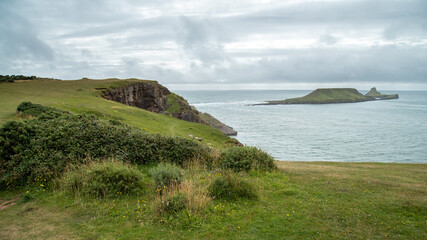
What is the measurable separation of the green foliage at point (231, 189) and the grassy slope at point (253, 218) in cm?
49

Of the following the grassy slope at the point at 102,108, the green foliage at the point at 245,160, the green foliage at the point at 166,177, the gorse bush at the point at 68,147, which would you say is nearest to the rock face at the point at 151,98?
the grassy slope at the point at 102,108

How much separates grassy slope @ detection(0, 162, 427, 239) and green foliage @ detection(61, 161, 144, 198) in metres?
0.55

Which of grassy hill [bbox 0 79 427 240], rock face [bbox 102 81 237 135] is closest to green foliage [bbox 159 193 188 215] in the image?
grassy hill [bbox 0 79 427 240]

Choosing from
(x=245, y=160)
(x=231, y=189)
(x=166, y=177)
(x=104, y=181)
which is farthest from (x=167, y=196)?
(x=245, y=160)

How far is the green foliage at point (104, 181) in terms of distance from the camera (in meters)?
11.0

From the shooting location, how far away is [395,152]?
57.1 metres

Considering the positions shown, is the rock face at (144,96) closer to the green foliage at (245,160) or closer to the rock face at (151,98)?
the rock face at (151,98)

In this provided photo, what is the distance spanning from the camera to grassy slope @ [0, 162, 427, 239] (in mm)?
7980

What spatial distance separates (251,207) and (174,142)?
26.9 feet

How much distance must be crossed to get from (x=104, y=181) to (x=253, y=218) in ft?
21.8

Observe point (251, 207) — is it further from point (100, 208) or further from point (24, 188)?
point (24, 188)

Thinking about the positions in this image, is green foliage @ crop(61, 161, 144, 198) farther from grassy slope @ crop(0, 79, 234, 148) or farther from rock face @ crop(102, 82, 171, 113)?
rock face @ crop(102, 82, 171, 113)

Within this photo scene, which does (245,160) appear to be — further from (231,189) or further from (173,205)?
(173,205)

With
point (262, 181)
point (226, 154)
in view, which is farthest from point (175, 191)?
point (226, 154)
